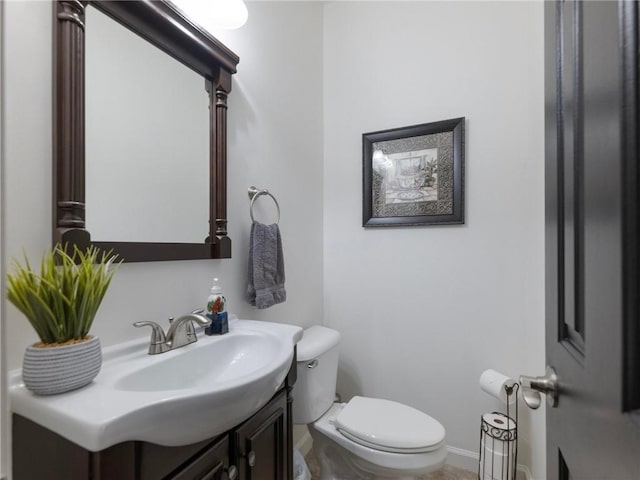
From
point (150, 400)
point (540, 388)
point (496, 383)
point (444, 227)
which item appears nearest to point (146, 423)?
point (150, 400)

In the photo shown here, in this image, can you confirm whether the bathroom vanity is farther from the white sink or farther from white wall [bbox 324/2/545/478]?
white wall [bbox 324/2/545/478]

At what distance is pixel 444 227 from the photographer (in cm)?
163

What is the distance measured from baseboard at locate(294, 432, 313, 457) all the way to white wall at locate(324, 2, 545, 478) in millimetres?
362

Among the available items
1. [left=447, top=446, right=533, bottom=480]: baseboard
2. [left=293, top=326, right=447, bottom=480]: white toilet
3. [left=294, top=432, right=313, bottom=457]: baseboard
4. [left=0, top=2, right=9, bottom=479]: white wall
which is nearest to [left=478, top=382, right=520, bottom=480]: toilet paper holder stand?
[left=447, top=446, right=533, bottom=480]: baseboard

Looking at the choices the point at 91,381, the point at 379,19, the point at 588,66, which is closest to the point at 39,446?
the point at 91,381

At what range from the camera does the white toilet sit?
3.88 ft

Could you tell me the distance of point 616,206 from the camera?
32 centimetres

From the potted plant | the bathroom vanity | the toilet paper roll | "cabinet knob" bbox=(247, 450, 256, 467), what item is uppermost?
A: the potted plant

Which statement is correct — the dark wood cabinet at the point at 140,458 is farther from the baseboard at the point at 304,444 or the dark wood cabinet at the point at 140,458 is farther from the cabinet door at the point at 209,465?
the baseboard at the point at 304,444

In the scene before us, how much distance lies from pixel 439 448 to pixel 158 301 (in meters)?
1.21

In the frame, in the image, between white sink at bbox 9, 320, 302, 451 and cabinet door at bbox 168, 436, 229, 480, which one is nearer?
white sink at bbox 9, 320, 302, 451

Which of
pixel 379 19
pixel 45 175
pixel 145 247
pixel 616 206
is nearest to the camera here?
pixel 616 206

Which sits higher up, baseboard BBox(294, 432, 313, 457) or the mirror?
the mirror

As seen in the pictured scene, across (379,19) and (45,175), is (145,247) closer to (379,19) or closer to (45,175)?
(45,175)
